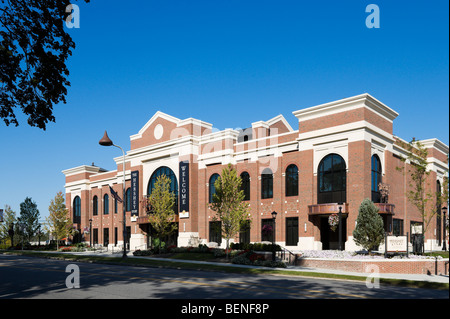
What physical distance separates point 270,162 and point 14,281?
2582 cm

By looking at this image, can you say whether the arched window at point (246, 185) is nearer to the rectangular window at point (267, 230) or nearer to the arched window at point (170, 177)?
the rectangular window at point (267, 230)

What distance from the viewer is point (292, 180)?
127 ft

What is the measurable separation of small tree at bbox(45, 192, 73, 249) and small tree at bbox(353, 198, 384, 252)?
42.7 m

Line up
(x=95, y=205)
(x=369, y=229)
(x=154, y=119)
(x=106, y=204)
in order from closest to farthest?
(x=369, y=229)
(x=154, y=119)
(x=106, y=204)
(x=95, y=205)

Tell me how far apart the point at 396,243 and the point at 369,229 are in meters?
1.82

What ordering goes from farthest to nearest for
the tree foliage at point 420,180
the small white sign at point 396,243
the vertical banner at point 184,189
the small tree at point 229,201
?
1. the vertical banner at point 184,189
2. the small tree at point 229,201
3. the tree foliage at point 420,180
4. the small white sign at point 396,243

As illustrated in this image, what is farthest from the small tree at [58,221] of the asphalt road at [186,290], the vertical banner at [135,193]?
the asphalt road at [186,290]

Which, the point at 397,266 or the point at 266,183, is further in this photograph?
the point at 266,183

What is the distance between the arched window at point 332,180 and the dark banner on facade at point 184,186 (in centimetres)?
1488

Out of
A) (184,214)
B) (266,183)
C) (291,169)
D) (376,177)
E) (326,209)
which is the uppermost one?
(291,169)

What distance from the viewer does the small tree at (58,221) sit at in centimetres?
5806

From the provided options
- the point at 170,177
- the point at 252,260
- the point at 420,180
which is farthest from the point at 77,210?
the point at 420,180

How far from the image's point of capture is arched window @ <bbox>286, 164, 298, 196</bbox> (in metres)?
38.3

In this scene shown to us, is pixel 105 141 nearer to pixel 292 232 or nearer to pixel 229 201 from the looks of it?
pixel 229 201
